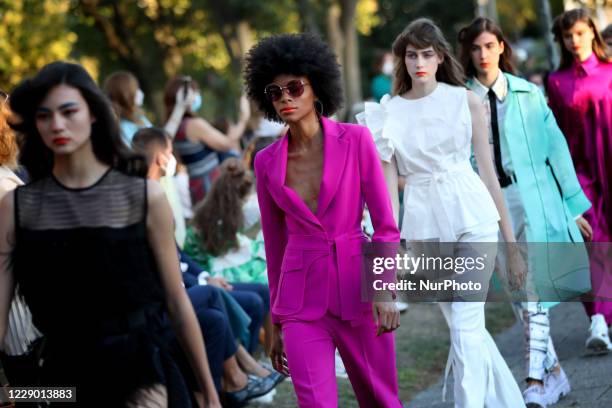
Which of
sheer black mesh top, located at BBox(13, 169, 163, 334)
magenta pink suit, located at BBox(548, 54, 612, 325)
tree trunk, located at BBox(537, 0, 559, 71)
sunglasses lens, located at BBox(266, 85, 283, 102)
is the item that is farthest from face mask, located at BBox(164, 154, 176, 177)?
tree trunk, located at BBox(537, 0, 559, 71)

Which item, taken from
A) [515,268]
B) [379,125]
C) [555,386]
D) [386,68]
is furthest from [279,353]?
[386,68]

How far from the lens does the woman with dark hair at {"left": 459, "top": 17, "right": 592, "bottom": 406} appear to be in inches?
278

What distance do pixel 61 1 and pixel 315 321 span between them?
2274 centimetres

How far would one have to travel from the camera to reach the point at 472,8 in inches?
1729

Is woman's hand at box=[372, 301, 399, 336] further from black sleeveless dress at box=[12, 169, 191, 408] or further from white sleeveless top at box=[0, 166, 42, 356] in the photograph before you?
white sleeveless top at box=[0, 166, 42, 356]

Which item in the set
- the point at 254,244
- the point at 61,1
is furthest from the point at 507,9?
the point at 254,244

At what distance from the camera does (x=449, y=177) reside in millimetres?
6164

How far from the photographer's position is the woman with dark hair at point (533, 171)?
7066 millimetres

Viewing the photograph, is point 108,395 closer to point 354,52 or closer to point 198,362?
point 198,362

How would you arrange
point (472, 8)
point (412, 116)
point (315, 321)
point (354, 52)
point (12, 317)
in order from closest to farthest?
1. point (315, 321)
2. point (12, 317)
3. point (412, 116)
4. point (354, 52)
5. point (472, 8)

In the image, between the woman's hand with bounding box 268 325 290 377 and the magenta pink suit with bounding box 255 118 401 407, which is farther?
the woman's hand with bounding box 268 325 290 377

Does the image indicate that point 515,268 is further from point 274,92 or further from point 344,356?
point 274,92

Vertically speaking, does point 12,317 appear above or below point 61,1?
below

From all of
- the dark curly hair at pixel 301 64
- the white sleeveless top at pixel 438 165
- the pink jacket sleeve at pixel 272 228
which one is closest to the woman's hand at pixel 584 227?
the white sleeveless top at pixel 438 165
